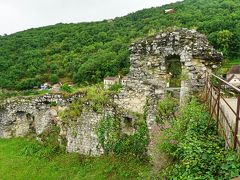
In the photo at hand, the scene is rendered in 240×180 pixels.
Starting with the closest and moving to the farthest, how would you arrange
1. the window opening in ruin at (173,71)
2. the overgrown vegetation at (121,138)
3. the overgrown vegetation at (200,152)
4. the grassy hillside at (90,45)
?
the overgrown vegetation at (200,152) < the overgrown vegetation at (121,138) < the window opening in ruin at (173,71) < the grassy hillside at (90,45)

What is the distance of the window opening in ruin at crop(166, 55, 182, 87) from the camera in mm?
10836

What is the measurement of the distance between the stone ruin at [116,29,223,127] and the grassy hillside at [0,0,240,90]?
37.2 meters

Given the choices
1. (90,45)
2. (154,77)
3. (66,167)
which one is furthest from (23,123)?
(90,45)

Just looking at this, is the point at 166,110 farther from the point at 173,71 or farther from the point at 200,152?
the point at 200,152

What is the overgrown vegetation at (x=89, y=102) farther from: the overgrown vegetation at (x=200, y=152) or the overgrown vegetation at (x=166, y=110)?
the overgrown vegetation at (x=200, y=152)

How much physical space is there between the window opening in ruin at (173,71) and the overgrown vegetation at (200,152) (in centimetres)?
297

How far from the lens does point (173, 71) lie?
11664 mm

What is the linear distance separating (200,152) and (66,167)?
7242 millimetres

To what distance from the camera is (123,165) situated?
10578mm

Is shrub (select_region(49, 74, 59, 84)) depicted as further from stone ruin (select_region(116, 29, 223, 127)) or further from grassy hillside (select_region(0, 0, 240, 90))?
stone ruin (select_region(116, 29, 223, 127))

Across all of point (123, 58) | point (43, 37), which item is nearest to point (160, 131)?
point (123, 58)

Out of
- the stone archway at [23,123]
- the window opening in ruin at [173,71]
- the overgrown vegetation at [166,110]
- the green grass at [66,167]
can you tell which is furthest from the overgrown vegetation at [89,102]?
the stone archway at [23,123]

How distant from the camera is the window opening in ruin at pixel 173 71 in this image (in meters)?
10.8

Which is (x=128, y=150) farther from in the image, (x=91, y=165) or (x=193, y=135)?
(x=193, y=135)
